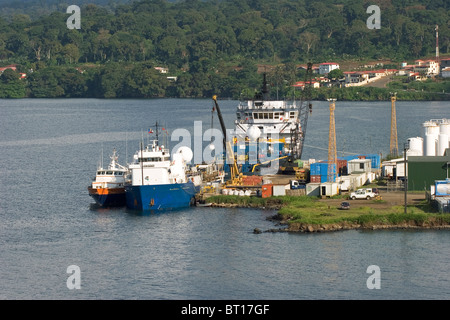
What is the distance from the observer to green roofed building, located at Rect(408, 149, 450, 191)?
56.1 metres

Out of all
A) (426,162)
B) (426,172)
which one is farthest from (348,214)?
(426,162)

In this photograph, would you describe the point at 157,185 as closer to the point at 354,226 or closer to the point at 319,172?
the point at 319,172

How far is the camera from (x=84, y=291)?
129ft

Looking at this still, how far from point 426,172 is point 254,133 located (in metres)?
14.0

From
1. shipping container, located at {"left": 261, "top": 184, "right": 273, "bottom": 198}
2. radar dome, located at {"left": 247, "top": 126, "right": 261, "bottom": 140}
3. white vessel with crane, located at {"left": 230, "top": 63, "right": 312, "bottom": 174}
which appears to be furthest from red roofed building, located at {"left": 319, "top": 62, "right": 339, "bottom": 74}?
shipping container, located at {"left": 261, "top": 184, "right": 273, "bottom": 198}

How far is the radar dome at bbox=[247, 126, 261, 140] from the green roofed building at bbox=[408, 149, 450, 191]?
12.9 meters

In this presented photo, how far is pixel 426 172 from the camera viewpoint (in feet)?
184

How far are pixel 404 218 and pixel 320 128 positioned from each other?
202 ft

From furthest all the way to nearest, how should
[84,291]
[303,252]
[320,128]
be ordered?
[320,128] → [303,252] → [84,291]

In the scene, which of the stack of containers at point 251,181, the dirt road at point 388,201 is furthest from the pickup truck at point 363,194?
the stack of containers at point 251,181

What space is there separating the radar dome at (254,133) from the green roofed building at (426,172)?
42.4 feet

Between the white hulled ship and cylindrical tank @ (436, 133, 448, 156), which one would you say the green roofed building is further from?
the white hulled ship
